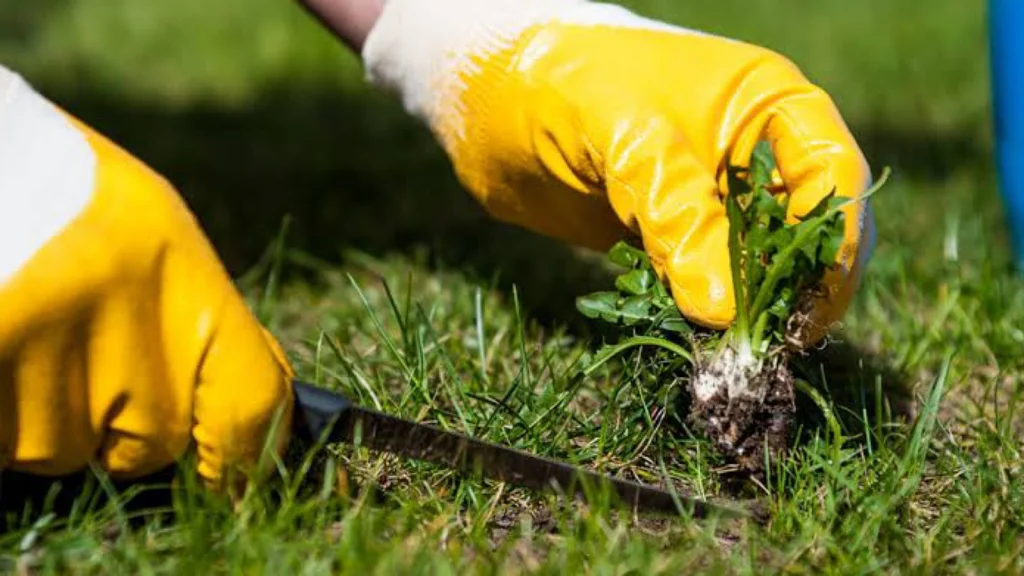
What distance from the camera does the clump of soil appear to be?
146cm

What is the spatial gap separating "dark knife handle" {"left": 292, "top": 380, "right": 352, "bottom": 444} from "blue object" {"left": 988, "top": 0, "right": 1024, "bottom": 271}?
1.45m

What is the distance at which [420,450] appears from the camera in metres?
1.48

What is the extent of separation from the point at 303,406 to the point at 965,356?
3.45ft

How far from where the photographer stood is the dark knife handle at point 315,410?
56.2 inches

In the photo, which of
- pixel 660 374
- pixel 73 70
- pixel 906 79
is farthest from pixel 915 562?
pixel 73 70

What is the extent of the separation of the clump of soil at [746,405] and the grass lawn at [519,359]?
0.14ft

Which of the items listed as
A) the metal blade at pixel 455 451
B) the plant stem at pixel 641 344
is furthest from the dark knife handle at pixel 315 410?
the plant stem at pixel 641 344

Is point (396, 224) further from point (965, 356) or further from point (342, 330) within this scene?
point (965, 356)

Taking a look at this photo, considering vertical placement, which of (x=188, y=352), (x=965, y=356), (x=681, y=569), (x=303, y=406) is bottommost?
(x=965, y=356)

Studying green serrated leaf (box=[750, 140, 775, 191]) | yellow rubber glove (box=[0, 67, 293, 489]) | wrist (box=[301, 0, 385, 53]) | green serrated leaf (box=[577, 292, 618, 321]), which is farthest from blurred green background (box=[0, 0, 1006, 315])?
yellow rubber glove (box=[0, 67, 293, 489])

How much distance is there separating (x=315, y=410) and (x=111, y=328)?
9.5 inches

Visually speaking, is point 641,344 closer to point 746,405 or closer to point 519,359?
point 746,405

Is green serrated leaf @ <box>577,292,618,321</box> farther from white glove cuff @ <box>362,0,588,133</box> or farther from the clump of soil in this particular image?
white glove cuff @ <box>362,0,588,133</box>

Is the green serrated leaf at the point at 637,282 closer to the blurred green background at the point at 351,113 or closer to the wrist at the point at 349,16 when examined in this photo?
the blurred green background at the point at 351,113
